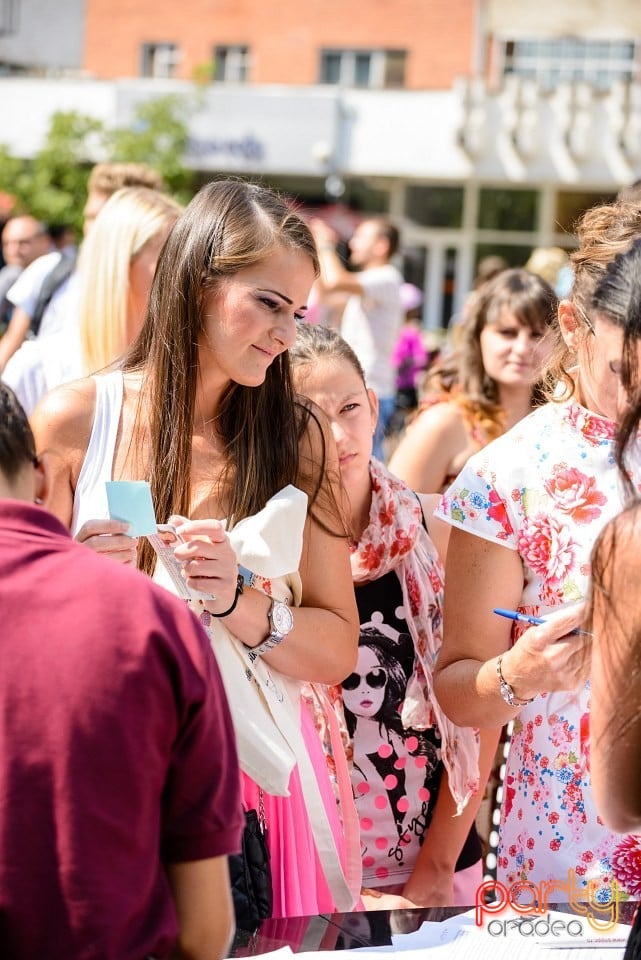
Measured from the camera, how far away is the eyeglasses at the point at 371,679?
8.50ft

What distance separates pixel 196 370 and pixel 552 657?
87 cm

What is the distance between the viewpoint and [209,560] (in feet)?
6.52

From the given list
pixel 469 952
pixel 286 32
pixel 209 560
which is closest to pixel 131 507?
pixel 209 560

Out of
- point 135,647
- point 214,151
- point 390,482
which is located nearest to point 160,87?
point 214,151

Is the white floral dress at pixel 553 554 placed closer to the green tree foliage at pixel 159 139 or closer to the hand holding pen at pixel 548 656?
the hand holding pen at pixel 548 656

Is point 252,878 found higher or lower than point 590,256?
lower

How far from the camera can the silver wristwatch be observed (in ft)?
6.99

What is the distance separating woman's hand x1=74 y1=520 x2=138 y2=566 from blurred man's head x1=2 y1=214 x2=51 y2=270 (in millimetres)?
5603

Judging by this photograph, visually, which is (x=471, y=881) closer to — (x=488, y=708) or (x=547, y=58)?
(x=488, y=708)

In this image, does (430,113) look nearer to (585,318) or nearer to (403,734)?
(403,734)

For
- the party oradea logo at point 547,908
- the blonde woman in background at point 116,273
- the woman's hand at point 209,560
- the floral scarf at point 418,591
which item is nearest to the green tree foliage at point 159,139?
the blonde woman in background at point 116,273

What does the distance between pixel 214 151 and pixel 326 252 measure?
56.6 ft

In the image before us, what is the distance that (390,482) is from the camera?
9.12ft

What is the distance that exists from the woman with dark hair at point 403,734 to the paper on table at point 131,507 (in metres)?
0.71
